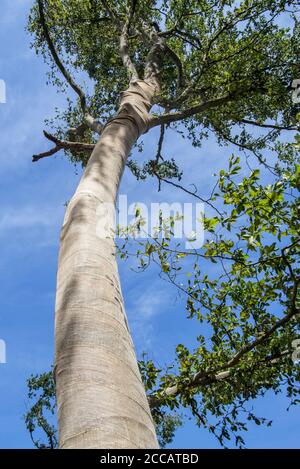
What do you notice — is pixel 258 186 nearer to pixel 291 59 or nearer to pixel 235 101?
pixel 235 101

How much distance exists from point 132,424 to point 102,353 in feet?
1.63

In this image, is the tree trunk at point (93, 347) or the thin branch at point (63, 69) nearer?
the tree trunk at point (93, 347)

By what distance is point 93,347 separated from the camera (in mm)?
2963

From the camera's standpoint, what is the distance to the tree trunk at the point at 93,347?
2516 mm

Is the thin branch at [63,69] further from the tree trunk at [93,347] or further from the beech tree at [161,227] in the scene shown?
the tree trunk at [93,347]

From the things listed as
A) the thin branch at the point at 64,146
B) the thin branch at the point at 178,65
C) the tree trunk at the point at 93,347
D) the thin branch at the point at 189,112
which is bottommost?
the tree trunk at the point at 93,347

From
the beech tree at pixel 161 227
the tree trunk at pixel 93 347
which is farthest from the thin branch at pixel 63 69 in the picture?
the tree trunk at pixel 93 347

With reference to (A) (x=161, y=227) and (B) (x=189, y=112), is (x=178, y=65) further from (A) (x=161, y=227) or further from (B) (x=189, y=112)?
(A) (x=161, y=227)

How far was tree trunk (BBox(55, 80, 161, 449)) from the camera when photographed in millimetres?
2516

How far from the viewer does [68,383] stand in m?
2.83

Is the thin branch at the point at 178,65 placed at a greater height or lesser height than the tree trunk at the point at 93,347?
greater

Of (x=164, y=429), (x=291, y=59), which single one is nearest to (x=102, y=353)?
(x=164, y=429)

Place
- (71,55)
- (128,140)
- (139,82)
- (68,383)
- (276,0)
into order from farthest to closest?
(71,55) < (276,0) < (139,82) < (128,140) < (68,383)

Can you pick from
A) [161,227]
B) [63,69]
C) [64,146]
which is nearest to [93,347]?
[161,227]
